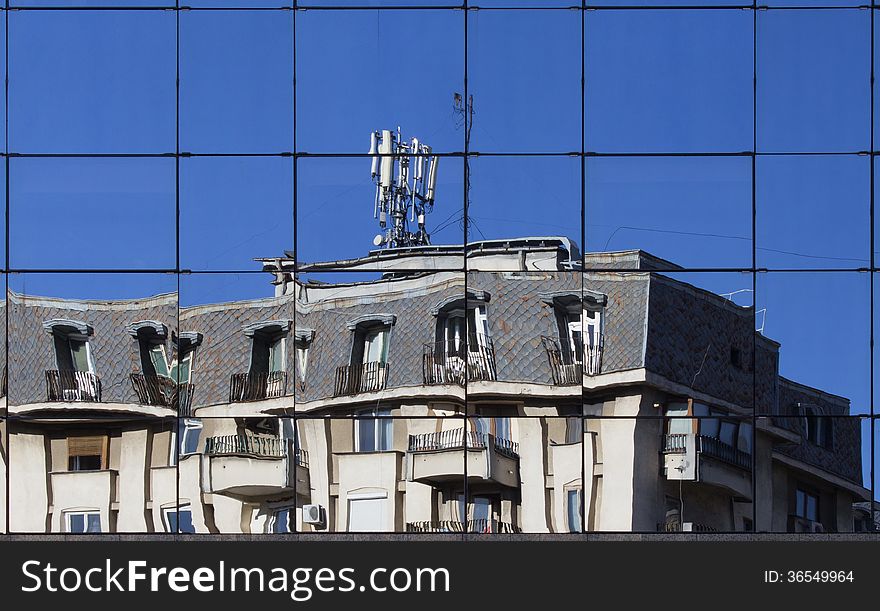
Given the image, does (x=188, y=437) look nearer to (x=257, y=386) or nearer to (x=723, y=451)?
(x=257, y=386)

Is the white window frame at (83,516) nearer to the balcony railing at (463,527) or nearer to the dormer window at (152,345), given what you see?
the dormer window at (152,345)

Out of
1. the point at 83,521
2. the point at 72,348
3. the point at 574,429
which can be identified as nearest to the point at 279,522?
the point at 83,521

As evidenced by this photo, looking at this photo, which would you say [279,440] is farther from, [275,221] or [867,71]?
[867,71]

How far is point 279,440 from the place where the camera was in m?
20.1

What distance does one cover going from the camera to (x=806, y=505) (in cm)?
2036

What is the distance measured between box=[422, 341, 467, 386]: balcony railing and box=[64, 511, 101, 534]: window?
179 inches

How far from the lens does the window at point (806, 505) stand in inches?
800

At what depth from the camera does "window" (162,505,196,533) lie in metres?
20.1

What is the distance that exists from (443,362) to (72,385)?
15.7 feet

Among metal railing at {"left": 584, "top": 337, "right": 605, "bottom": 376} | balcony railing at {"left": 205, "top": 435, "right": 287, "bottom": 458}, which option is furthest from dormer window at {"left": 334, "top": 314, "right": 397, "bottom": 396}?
metal railing at {"left": 584, "top": 337, "right": 605, "bottom": 376}

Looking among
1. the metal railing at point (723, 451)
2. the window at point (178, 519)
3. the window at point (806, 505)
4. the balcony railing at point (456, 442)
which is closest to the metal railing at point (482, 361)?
the balcony railing at point (456, 442)

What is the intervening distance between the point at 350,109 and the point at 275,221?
5.66 ft

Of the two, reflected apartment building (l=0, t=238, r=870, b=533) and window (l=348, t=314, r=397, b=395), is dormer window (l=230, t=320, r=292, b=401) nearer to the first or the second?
reflected apartment building (l=0, t=238, r=870, b=533)
